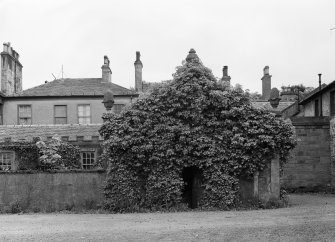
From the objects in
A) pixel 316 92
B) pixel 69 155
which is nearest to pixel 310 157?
pixel 316 92

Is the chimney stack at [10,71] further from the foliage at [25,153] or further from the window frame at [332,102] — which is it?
the window frame at [332,102]

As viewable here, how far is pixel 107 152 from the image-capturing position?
1947 cm

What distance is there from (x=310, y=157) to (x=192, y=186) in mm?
9554

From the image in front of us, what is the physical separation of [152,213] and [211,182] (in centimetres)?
279

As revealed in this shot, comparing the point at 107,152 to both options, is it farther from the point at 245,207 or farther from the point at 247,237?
the point at 247,237

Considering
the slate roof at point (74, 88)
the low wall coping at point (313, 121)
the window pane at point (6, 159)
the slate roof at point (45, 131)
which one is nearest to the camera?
the window pane at point (6, 159)

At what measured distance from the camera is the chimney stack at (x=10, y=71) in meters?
37.1

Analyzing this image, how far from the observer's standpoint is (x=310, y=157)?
27.0 metres

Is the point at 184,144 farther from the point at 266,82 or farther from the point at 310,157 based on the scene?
the point at 266,82

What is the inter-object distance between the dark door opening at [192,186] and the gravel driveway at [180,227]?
3382 mm

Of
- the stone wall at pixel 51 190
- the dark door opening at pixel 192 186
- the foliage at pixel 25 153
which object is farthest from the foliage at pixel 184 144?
the foliage at pixel 25 153

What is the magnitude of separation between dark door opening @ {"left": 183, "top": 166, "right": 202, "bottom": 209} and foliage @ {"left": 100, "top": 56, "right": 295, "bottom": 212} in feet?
1.48

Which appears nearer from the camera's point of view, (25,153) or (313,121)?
(25,153)

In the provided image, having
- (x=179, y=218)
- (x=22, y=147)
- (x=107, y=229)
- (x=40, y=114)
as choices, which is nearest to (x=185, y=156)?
(x=179, y=218)
